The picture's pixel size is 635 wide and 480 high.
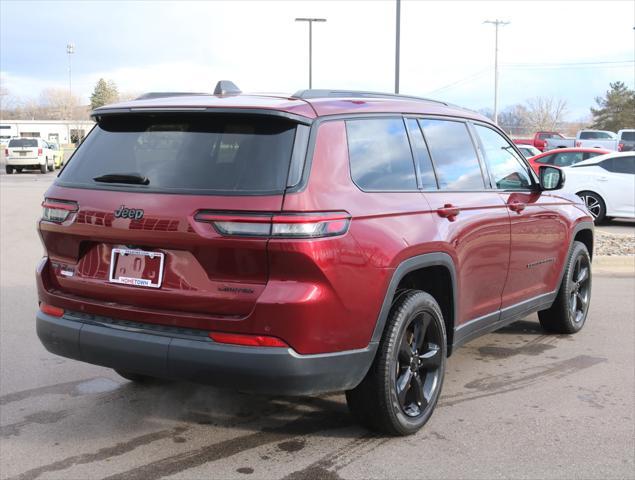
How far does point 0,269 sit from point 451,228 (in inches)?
265

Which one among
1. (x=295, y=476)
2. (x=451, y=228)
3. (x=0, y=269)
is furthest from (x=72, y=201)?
(x=0, y=269)

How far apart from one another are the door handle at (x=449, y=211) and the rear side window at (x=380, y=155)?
0.24 meters

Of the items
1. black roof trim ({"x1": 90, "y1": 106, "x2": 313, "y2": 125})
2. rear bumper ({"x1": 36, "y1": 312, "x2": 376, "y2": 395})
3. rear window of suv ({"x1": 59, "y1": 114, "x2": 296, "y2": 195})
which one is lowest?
rear bumper ({"x1": 36, "y1": 312, "x2": 376, "y2": 395})

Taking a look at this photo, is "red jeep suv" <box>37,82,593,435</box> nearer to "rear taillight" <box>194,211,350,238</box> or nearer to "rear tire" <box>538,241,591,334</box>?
"rear taillight" <box>194,211,350,238</box>

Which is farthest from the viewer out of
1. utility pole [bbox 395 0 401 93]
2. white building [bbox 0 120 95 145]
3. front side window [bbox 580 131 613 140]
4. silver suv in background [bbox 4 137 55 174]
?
white building [bbox 0 120 95 145]

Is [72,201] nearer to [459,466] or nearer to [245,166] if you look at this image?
[245,166]

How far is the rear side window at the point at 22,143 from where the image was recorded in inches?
1337

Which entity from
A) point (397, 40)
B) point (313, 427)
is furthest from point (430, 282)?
point (397, 40)

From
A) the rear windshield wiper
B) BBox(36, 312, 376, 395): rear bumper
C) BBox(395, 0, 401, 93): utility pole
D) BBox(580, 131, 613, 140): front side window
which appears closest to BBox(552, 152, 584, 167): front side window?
BBox(395, 0, 401, 93): utility pole

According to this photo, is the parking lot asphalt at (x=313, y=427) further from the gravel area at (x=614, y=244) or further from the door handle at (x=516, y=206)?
the gravel area at (x=614, y=244)

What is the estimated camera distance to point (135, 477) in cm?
338

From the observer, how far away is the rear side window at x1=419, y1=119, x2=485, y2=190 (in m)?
4.33

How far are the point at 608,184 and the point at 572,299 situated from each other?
28.8ft

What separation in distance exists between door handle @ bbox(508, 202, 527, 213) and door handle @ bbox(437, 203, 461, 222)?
830 millimetres
